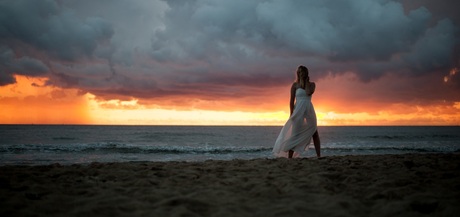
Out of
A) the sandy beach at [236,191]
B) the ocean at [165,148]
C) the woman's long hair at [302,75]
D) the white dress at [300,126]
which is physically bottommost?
the ocean at [165,148]

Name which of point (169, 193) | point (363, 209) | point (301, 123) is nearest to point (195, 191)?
point (169, 193)

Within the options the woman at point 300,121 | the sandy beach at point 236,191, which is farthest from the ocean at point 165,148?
the sandy beach at point 236,191

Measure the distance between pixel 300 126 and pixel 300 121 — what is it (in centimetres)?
12

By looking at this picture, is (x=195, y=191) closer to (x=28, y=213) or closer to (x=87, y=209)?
(x=87, y=209)

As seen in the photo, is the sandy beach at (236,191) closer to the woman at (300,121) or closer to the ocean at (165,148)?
the woman at (300,121)

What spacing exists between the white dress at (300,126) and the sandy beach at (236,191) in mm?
1934

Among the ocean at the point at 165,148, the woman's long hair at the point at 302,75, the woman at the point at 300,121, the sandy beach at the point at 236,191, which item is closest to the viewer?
the sandy beach at the point at 236,191

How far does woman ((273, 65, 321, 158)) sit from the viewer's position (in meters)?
6.78

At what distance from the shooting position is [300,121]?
6906 millimetres

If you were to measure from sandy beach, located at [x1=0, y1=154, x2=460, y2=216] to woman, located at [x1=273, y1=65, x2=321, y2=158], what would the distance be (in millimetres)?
1944

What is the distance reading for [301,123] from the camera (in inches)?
272

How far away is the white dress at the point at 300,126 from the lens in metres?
6.83

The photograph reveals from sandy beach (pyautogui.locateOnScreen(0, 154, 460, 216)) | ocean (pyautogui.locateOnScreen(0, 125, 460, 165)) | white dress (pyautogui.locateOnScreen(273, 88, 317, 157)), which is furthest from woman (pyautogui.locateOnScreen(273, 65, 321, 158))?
ocean (pyautogui.locateOnScreen(0, 125, 460, 165))

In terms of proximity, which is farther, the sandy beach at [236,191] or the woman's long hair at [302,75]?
the woman's long hair at [302,75]
